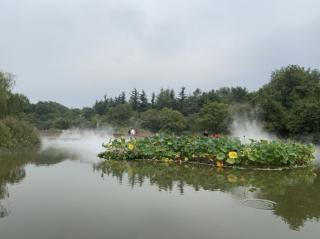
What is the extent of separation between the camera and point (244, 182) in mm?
8484

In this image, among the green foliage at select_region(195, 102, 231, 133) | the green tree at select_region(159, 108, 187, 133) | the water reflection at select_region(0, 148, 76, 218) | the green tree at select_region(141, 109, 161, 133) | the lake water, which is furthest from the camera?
the green tree at select_region(141, 109, 161, 133)

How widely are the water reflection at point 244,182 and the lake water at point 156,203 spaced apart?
0.06ft

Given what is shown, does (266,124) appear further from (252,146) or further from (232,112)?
(252,146)

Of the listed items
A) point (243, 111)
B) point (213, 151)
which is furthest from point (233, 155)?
point (243, 111)

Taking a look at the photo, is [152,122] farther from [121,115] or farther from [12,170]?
[12,170]

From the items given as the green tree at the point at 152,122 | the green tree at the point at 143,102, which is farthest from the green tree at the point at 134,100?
the green tree at the point at 152,122

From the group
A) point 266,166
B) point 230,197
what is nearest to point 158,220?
point 230,197

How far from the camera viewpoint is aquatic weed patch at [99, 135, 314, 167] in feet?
35.1

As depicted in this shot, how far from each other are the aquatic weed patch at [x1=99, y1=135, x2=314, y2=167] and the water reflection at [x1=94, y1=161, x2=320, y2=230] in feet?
1.75

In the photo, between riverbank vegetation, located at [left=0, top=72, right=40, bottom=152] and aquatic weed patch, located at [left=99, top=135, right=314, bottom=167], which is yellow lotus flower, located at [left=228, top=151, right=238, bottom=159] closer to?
aquatic weed patch, located at [left=99, top=135, right=314, bottom=167]

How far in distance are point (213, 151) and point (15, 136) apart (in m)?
9.24

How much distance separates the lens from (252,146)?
10945mm

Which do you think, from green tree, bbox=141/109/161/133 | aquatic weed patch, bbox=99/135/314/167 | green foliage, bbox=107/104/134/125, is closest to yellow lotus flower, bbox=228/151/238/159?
aquatic weed patch, bbox=99/135/314/167

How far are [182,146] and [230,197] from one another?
5194mm
